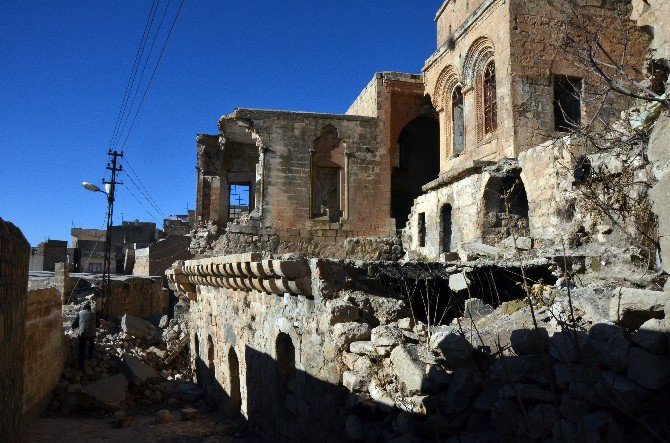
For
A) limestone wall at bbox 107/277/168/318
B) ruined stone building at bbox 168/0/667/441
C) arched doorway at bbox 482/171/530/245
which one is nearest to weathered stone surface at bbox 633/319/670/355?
ruined stone building at bbox 168/0/667/441

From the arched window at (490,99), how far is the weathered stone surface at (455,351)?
34.2 feet

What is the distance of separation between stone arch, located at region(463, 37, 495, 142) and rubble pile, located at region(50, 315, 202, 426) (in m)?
10.3

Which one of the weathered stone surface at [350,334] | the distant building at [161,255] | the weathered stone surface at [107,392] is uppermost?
the distant building at [161,255]

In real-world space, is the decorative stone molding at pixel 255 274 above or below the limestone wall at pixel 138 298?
above

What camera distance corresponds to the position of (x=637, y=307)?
281cm

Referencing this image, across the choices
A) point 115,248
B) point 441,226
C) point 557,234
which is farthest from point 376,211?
point 115,248

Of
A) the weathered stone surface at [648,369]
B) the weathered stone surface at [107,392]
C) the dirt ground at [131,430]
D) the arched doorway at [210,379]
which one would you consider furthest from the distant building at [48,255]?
the weathered stone surface at [648,369]

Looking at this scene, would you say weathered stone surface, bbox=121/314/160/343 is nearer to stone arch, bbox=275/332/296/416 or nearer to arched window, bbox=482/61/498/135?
stone arch, bbox=275/332/296/416

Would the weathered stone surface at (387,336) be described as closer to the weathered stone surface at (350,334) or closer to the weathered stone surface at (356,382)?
the weathered stone surface at (350,334)

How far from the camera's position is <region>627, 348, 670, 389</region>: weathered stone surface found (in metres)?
2.41

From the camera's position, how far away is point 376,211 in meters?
16.9

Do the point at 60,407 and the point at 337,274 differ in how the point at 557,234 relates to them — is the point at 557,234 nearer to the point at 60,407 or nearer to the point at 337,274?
the point at 337,274

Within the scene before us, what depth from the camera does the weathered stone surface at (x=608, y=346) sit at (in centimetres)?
261

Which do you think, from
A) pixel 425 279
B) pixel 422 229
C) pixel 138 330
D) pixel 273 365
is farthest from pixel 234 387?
pixel 422 229
